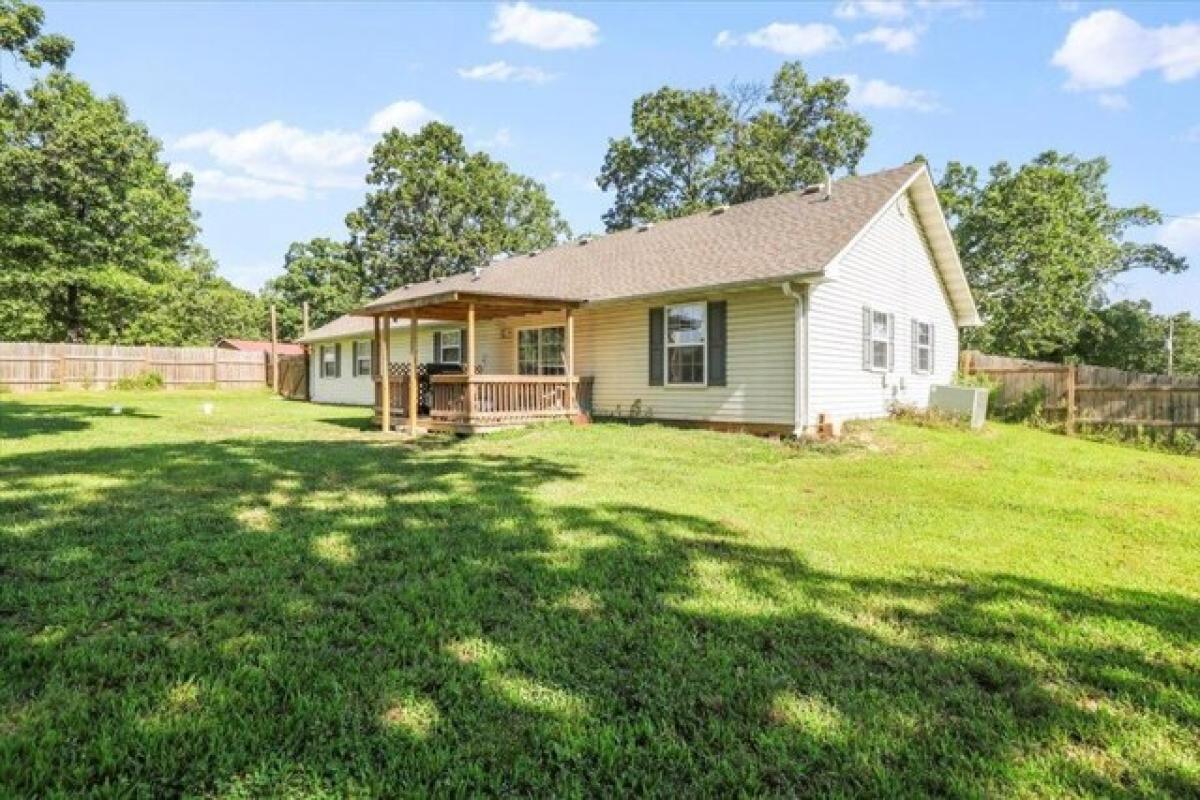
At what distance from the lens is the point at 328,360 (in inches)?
1005

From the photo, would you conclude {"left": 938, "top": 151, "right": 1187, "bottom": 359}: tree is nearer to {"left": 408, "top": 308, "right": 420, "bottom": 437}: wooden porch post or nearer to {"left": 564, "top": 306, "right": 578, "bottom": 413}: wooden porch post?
{"left": 564, "top": 306, "right": 578, "bottom": 413}: wooden porch post

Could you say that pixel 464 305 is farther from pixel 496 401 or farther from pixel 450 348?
pixel 450 348

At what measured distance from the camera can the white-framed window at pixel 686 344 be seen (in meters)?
12.4

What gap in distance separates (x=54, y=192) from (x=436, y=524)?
28.3 meters

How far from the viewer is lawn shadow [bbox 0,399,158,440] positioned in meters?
11.0

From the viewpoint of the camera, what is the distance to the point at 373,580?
3883 millimetres

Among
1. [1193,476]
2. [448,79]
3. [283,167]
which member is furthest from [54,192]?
[1193,476]

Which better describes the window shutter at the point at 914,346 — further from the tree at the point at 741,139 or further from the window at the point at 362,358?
the tree at the point at 741,139

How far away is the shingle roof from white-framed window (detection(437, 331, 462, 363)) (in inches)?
67.6

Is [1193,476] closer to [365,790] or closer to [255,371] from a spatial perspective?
[365,790]

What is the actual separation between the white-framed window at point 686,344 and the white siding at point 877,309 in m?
2.10

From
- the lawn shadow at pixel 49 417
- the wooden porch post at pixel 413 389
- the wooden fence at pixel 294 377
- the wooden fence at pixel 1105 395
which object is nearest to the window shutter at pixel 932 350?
the wooden fence at pixel 1105 395

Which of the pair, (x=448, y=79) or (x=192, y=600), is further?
(x=448, y=79)

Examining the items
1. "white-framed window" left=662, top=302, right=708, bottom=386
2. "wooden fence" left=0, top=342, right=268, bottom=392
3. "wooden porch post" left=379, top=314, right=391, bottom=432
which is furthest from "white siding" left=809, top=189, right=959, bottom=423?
"wooden fence" left=0, top=342, right=268, bottom=392
